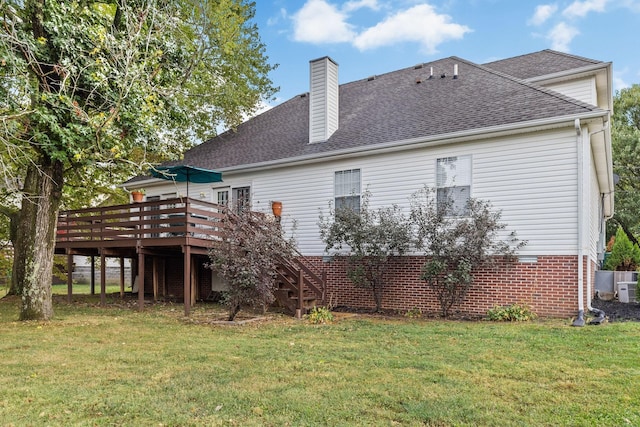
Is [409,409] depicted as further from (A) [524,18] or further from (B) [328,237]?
(A) [524,18]

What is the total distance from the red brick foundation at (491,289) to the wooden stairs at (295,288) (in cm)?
73

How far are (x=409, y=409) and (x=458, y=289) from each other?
5917 millimetres

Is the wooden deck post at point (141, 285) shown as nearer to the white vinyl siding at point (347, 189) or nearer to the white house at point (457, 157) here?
the white house at point (457, 157)

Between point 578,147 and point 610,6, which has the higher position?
point 610,6

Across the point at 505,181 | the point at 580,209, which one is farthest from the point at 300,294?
the point at 580,209

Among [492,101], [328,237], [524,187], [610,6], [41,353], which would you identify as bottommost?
[41,353]

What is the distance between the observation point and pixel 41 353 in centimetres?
595

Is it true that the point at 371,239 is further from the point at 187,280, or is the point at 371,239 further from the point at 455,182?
the point at 187,280

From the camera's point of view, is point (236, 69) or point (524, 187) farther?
point (236, 69)

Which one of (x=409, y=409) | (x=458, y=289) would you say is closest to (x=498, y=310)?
(x=458, y=289)

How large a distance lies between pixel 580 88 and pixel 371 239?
673 centimetres

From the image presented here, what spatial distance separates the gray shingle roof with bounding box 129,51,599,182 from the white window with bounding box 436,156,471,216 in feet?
2.22

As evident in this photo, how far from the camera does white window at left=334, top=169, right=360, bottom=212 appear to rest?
11086mm

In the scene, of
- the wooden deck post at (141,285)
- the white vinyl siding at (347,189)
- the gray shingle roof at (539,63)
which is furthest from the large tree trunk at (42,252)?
the gray shingle roof at (539,63)
